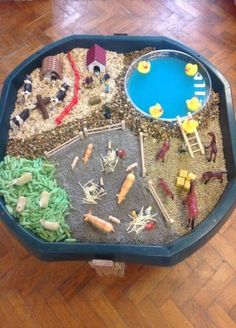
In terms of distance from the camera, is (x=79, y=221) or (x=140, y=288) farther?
(x=140, y=288)

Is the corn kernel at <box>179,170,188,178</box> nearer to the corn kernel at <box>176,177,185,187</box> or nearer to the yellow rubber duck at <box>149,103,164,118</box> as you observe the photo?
the corn kernel at <box>176,177,185,187</box>

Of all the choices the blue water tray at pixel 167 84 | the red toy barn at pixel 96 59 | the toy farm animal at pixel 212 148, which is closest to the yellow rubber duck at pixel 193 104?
the blue water tray at pixel 167 84

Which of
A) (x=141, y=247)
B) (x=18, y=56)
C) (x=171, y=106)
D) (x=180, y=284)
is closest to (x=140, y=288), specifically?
(x=180, y=284)

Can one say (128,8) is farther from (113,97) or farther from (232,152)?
(232,152)

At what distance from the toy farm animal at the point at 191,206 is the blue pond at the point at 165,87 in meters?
0.30

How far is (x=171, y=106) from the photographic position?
131cm

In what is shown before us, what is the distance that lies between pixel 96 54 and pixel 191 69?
0.35 m

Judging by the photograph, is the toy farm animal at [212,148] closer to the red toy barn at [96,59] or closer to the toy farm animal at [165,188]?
the toy farm animal at [165,188]

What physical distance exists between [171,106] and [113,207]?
0.43m

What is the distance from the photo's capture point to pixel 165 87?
1.36m

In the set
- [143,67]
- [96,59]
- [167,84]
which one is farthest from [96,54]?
[167,84]

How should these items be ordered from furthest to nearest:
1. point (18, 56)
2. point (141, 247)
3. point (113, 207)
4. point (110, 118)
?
point (18, 56) → point (110, 118) → point (113, 207) → point (141, 247)

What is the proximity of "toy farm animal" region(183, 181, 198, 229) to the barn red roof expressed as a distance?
1.90 feet

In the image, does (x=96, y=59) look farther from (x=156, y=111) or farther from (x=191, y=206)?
(x=191, y=206)
